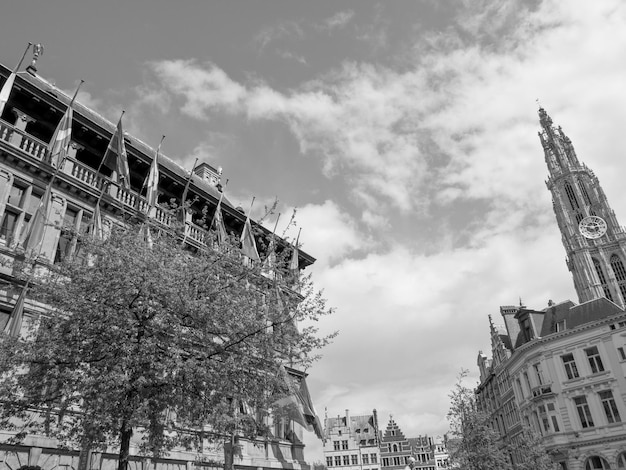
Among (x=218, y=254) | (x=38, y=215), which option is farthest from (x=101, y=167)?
(x=218, y=254)

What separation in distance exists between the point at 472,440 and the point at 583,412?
527 inches

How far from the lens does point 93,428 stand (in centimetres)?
1227

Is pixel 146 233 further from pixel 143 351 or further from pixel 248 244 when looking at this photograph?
pixel 248 244

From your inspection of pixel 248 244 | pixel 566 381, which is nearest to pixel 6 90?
pixel 248 244

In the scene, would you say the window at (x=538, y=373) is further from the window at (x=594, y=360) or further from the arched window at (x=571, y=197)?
the arched window at (x=571, y=197)

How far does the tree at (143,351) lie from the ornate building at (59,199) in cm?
179

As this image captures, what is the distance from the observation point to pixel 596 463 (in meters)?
39.5

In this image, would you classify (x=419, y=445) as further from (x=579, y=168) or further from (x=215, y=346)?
(x=215, y=346)

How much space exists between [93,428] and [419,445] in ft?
343

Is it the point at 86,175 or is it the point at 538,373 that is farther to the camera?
the point at 538,373

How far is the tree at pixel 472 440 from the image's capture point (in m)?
33.3

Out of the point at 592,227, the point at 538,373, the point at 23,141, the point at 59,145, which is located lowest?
the point at 538,373

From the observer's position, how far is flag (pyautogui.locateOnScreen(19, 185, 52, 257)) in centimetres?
1742

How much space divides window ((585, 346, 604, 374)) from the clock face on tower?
252 ft
